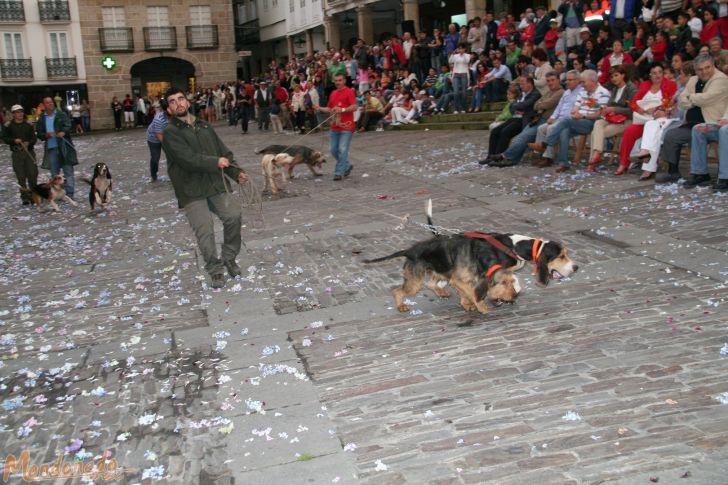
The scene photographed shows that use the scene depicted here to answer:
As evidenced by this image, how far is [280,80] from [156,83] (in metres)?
21.2

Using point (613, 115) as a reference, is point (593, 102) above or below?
above

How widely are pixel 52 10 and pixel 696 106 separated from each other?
44.8 m

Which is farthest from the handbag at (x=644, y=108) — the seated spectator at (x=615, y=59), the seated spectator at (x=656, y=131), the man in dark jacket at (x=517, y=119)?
the seated spectator at (x=615, y=59)

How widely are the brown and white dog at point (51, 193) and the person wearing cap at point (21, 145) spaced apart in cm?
46

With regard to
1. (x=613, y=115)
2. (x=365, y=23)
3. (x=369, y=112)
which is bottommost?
(x=613, y=115)

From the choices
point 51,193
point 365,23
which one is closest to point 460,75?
point 51,193

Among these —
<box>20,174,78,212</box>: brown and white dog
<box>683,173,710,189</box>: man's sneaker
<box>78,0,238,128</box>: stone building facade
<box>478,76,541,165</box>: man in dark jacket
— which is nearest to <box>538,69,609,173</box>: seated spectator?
<box>478,76,541,165</box>: man in dark jacket

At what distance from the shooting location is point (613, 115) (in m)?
12.0

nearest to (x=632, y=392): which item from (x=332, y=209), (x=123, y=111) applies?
(x=332, y=209)

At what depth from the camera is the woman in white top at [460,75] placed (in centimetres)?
2075

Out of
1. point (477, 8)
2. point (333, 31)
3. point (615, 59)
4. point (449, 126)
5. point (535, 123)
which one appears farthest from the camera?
point (333, 31)

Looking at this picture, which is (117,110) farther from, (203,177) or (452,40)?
(203,177)

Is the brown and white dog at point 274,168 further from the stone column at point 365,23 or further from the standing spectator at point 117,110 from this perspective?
the standing spectator at point 117,110

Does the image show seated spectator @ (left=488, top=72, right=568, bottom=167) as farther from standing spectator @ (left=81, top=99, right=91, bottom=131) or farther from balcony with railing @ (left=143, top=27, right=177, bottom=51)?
balcony with railing @ (left=143, top=27, right=177, bottom=51)
